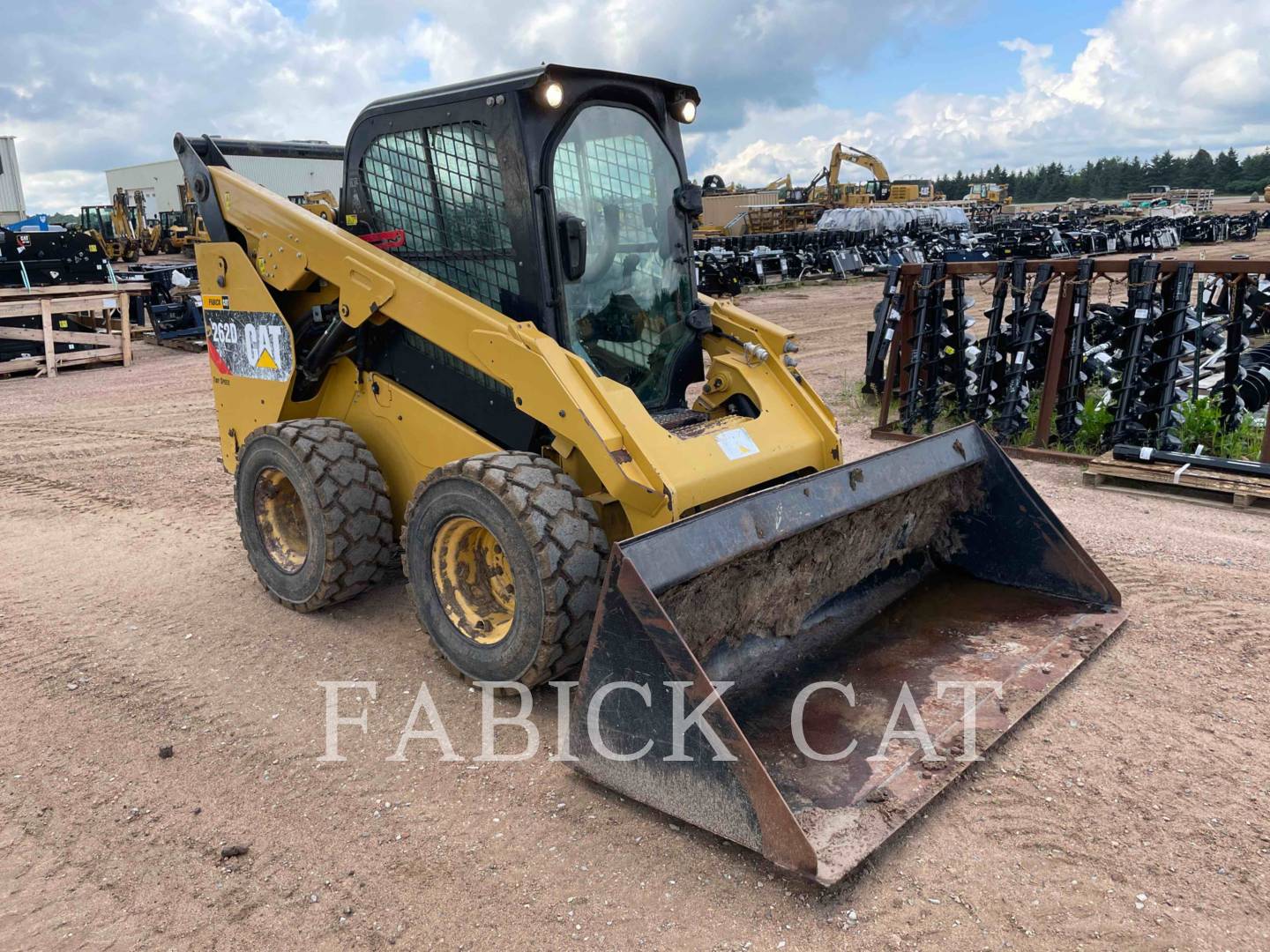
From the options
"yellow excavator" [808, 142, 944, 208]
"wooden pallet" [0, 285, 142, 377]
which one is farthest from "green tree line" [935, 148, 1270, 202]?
"wooden pallet" [0, 285, 142, 377]

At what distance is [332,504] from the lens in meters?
4.00

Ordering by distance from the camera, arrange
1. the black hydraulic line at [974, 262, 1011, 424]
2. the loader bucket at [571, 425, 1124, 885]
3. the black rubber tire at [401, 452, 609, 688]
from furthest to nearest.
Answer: the black hydraulic line at [974, 262, 1011, 424] → the black rubber tire at [401, 452, 609, 688] → the loader bucket at [571, 425, 1124, 885]

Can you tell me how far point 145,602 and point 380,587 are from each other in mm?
1170

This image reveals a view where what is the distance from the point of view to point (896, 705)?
3244 mm

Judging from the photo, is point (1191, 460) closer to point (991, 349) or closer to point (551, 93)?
point (991, 349)

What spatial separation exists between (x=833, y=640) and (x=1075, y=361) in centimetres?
428

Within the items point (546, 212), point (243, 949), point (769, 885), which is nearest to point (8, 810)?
point (243, 949)

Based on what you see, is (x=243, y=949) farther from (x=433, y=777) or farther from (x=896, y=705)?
(x=896, y=705)

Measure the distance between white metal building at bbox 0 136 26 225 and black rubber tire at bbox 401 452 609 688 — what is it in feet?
118

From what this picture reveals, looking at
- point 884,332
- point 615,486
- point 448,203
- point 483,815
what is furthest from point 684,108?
point 884,332

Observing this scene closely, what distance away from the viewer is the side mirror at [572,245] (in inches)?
141

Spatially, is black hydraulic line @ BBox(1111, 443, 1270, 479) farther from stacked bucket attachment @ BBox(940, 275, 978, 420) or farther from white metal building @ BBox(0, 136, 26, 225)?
white metal building @ BBox(0, 136, 26, 225)

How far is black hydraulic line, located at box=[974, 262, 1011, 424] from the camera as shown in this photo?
712 centimetres

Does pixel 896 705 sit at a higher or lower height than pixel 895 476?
lower
